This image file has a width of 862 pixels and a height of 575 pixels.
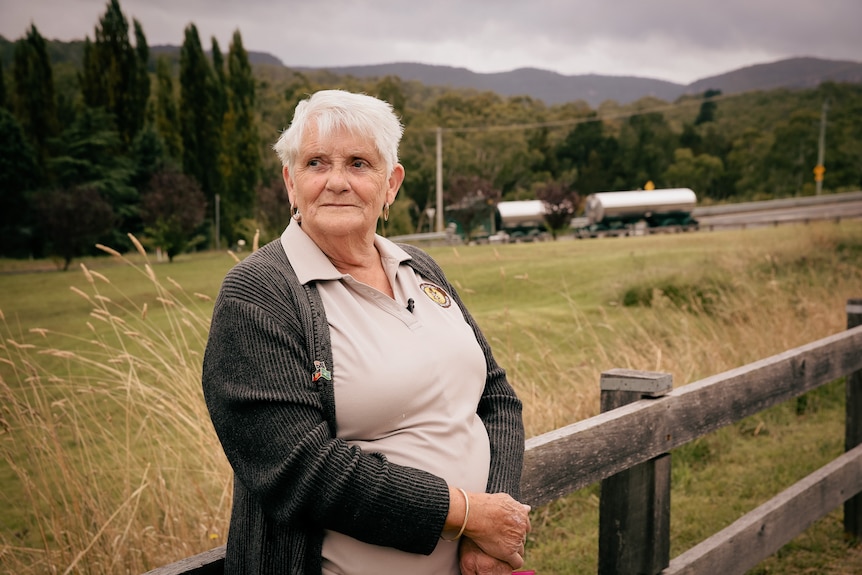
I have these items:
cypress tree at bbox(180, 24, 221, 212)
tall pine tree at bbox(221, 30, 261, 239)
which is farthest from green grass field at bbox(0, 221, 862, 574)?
cypress tree at bbox(180, 24, 221, 212)

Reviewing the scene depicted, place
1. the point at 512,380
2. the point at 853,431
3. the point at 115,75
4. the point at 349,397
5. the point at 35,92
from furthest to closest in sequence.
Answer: the point at 115,75, the point at 35,92, the point at 512,380, the point at 853,431, the point at 349,397

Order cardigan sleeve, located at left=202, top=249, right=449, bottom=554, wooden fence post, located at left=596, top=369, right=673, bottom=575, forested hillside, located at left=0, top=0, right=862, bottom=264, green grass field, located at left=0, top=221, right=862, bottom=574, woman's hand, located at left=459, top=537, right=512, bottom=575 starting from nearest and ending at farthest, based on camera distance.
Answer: cardigan sleeve, located at left=202, top=249, right=449, bottom=554 → woman's hand, located at left=459, top=537, right=512, bottom=575 → wooden fence post, located at left=596, top=369, right=673, bottom=575 → green grass field, located at left=0, top=221, right=862, bottom=574 → forested hillside, located at left=0, top=0, right=862, bottom=264

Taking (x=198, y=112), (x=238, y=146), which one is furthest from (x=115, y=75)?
(x=198, y=112)

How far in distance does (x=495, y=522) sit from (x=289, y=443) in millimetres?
479

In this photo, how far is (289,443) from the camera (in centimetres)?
129

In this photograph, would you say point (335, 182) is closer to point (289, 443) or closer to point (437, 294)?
point (437, 294)

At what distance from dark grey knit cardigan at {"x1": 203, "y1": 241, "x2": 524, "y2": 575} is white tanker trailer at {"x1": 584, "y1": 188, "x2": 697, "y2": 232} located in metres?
31.2

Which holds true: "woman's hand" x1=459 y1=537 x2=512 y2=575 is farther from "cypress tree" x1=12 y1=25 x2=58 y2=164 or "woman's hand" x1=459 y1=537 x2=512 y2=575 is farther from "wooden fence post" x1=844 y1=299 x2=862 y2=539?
"cypress tree" x1=12 y1=25 x2=58 y2=164

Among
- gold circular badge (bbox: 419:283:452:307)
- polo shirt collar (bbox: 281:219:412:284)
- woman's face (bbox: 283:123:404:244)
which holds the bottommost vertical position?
gold circular badge (bbox: 419:283:452:307)

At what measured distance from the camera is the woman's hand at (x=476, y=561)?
1500 millimetres

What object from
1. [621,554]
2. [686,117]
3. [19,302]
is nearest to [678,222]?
[19,302]

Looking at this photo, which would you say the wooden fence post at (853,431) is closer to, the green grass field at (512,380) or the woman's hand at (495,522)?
the green grass field at (512,380)

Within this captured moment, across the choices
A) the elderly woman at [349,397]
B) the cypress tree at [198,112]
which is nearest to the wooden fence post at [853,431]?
the elderly woman at [349,397]

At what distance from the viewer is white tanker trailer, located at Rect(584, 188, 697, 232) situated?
3153 centimetres
